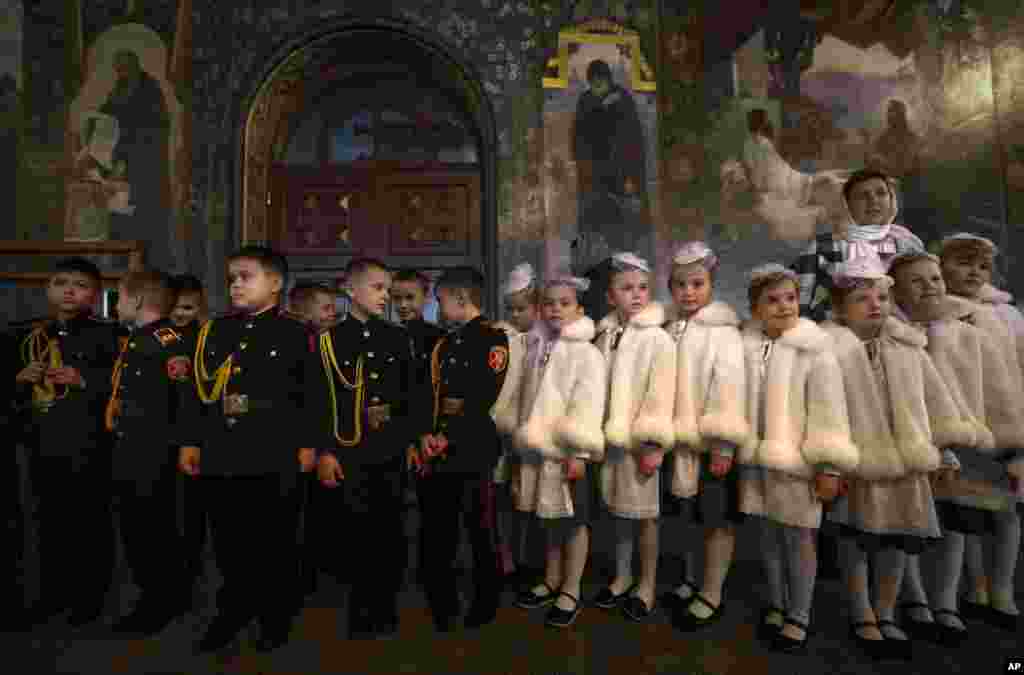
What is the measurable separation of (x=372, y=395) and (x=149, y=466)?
1120 mm

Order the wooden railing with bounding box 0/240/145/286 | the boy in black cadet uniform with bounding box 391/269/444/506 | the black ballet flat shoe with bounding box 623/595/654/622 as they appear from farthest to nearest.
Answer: the wooden railing with bounding box 0/240/145/286
the boy in black cadet uniform with bounding box 391/269/444/506
the black ballet flat shoe with bounding box 623/595/654/622

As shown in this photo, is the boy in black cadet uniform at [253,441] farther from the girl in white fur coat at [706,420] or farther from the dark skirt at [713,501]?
the dark skirt at [713,501]

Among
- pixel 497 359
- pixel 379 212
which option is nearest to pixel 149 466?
pixel 497 359

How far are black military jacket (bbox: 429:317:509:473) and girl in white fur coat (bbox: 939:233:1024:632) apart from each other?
226cm

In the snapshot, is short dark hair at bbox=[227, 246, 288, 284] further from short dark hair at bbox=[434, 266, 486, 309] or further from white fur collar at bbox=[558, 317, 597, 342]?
white fur collar at bbox=[558, 317, 597, 342]

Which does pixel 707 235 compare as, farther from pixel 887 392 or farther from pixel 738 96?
pixel 887 392

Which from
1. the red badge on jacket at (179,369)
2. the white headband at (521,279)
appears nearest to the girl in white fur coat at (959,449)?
the white headband at (521,279)

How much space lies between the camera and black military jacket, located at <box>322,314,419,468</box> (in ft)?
7.44

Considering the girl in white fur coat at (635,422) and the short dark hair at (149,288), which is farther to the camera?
the short dark hair at (149,288)

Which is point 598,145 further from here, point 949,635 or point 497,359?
point 949,635

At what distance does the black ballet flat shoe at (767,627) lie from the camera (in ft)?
7.20

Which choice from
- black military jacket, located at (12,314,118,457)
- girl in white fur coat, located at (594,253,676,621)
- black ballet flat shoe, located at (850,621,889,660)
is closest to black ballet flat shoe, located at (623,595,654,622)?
girl in white fur coat, located at (594,253,676,621)

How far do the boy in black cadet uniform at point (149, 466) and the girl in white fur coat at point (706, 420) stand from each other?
228 cm

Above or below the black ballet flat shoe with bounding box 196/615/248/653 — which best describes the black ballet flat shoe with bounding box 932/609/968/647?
below
